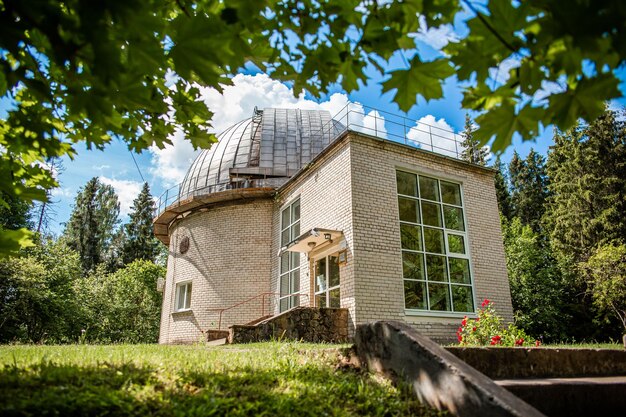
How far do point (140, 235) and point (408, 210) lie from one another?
35.4 meters

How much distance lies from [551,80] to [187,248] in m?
15.4

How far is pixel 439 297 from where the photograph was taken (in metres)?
10.8

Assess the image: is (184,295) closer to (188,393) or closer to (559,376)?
(188,393)

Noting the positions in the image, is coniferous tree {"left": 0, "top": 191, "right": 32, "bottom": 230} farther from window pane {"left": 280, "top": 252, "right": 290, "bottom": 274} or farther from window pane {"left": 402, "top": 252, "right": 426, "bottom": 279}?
window pane {"left": 402, "top": 252, "right": 426, "bottom": 279}

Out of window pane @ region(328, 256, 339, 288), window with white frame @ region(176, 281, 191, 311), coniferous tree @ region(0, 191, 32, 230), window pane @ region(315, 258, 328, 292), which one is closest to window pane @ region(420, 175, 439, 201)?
window pane @ region(328, 256, 339, 288)

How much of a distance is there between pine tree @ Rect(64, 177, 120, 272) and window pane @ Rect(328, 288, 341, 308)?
3525cm

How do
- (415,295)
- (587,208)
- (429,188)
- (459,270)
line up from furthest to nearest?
(587,208)
(429,188)
(459,270)
(415,295)

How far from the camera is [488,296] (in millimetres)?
11422

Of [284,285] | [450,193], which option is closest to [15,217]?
[284,285]

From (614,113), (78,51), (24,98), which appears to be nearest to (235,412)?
(78,51)

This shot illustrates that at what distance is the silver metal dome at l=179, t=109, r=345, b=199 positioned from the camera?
16.2 meters

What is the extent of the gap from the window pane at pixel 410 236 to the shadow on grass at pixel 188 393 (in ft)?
24.9

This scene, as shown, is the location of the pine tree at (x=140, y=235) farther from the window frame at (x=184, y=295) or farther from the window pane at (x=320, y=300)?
the window pane at (x=320, y=300)

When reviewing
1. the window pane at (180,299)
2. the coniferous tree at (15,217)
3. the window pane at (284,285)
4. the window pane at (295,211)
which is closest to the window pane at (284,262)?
the window pane at (284,285)
